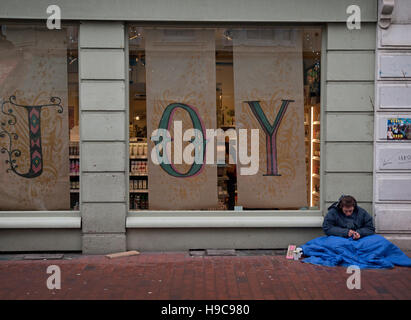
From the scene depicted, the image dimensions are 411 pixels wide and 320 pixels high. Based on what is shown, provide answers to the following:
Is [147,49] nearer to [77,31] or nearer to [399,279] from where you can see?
[77,31]

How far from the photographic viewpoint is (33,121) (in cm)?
863

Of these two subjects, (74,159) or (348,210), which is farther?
(74,159)

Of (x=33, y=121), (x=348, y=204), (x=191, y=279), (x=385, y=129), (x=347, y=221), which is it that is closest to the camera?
(x=191, y=279)

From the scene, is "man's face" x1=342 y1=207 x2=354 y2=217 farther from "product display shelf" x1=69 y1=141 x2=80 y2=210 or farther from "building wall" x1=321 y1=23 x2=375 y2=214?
"product display shelf" x1=69 y1=141 x2=80 y2=210

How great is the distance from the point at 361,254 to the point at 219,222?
2.28 metres

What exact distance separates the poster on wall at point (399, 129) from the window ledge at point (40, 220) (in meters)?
5.27

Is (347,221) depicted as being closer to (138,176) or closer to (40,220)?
(138,176)

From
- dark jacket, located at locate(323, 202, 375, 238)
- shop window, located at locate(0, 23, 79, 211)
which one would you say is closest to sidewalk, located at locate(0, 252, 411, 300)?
dark jacket, located at locate(323, 202, 375, 238)

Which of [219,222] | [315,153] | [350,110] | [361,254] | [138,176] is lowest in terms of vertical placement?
[361,254]

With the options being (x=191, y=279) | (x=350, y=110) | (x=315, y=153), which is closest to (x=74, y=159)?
(x=191, y=279)

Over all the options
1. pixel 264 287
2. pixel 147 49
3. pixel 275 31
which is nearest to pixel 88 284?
pixel 264 287

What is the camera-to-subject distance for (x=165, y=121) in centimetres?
874

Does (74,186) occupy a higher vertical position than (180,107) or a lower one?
lower

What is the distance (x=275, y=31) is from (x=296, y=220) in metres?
3.18
